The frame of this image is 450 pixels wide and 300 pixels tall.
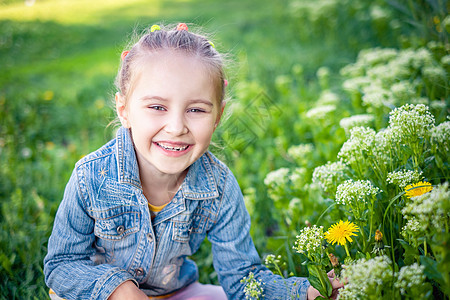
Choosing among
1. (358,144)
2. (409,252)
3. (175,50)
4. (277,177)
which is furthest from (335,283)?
(175,50)

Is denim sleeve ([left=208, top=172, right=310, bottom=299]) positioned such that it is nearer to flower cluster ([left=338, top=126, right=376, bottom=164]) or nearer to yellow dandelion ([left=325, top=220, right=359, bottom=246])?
yellow dandelion ([left=325, top=220, right=359, bottom=246])

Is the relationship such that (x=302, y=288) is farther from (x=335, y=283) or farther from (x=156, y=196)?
(x=156, y=196)

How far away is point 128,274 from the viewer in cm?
144

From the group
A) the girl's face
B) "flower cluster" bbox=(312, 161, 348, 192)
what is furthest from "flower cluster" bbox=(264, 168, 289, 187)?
the girl's face

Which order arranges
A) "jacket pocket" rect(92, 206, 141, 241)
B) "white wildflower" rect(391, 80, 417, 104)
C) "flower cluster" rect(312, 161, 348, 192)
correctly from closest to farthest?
"jacket pocket" rect(92, 206, 141, 241) → "flower cluster" rect(312, 161, 348, 192) → "white wildflower" rect(391, 80, 417, 104)

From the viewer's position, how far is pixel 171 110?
1.38 meters

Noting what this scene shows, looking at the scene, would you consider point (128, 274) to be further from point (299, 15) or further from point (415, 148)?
point (299, 15)

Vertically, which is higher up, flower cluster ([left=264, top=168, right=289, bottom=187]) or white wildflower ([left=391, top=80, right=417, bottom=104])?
white wildflower ([left=391, top=80, right=417, bottom=104])

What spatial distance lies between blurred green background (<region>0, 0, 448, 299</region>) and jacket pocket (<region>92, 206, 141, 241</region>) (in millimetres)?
470

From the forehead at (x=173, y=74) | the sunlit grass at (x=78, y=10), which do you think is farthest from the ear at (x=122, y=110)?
the sunlit grass at (x=78, y=10)

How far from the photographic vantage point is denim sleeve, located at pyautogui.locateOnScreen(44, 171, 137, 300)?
1.40 m

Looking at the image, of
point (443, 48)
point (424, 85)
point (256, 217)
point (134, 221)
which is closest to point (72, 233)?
point (134, 221)

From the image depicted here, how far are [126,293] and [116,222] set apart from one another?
0.25 metres

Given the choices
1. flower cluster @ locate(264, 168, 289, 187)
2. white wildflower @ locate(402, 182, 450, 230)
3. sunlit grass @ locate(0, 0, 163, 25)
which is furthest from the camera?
sunlit grass @ locate(0, 0, 163, 25)
